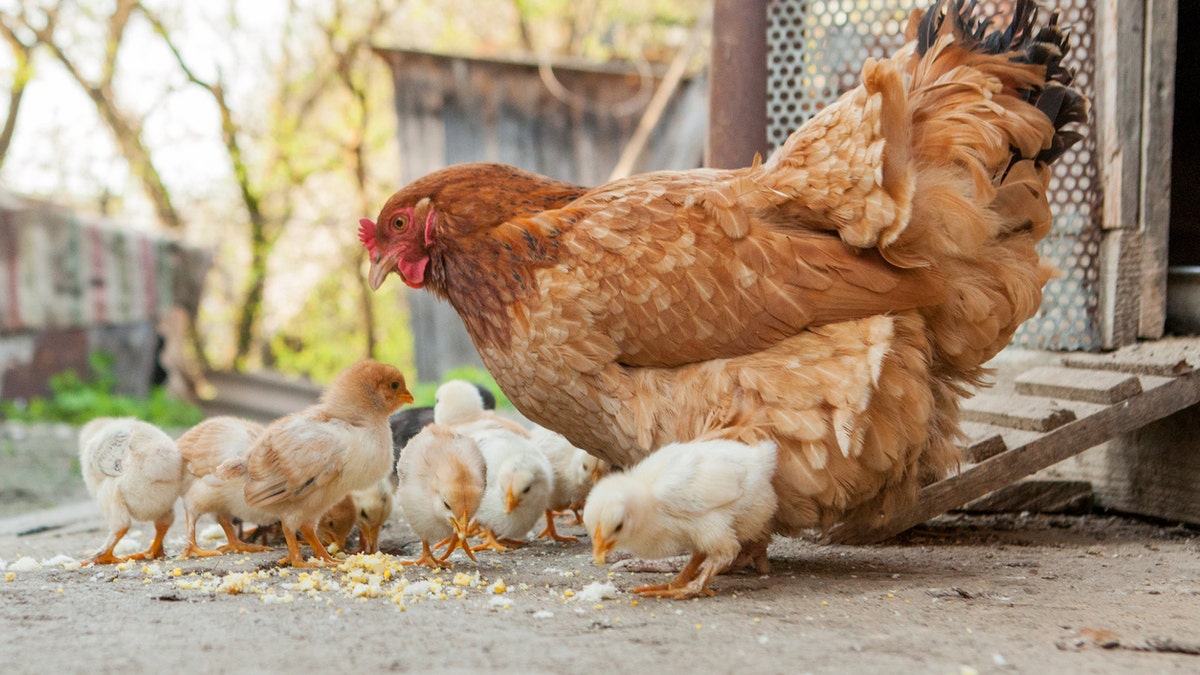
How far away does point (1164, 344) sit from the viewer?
4.58m

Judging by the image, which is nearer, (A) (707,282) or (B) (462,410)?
(A) (707,282)

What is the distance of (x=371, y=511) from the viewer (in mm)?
4121

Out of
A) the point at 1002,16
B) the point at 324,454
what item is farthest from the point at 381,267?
the point at 1002,16

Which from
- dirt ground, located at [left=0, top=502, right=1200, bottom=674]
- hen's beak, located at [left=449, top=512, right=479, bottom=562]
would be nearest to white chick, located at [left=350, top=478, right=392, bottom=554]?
dirt ground, located at [left=0, top=502, right=1200, bottom=674]

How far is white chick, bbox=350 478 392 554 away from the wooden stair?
1785 mm

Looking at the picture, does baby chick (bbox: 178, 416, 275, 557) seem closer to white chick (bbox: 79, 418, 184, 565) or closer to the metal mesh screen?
white chick (bbox: 79, 418, 184, 565)

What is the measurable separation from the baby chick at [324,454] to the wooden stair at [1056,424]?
5.79 ft

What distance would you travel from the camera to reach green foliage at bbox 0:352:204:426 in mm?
8930

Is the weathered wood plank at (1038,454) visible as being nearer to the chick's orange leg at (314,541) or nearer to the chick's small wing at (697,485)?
the chick's small wing at (697,485)

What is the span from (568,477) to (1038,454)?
74.5 inches

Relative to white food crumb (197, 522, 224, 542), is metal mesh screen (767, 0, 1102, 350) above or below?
above

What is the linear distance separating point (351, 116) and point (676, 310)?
12.2 m

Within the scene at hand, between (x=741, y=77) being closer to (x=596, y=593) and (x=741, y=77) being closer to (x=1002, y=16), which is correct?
(x=1002, y=16)

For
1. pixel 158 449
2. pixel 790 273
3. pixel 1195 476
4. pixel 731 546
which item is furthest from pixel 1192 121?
pixel 158 449
